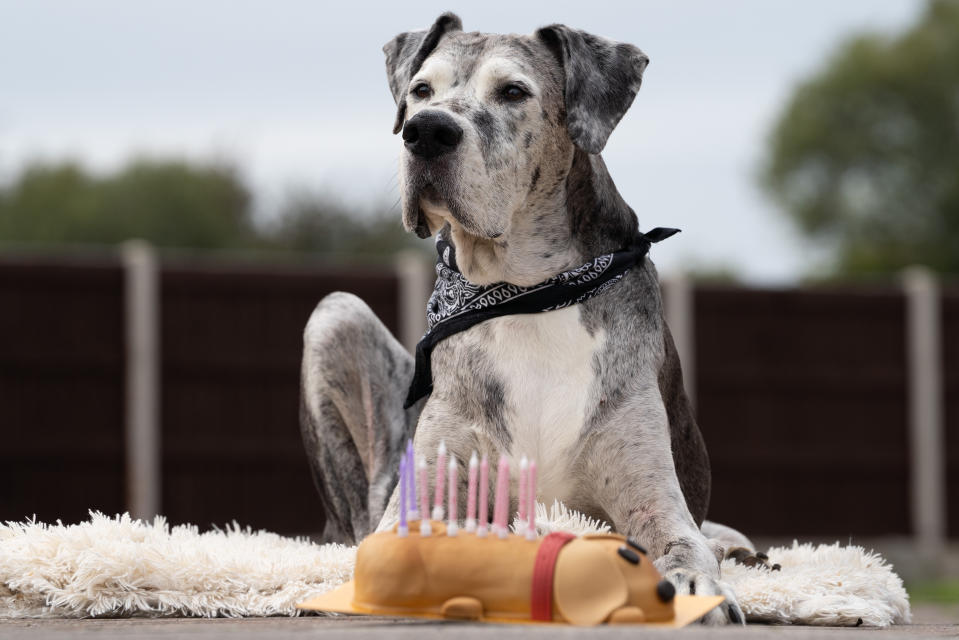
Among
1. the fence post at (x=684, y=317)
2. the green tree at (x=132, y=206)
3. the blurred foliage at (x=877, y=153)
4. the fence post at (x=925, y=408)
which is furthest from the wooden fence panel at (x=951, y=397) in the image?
the green tree at (x=132, y=206)

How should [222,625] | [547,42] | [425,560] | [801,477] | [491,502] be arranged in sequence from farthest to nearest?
[801,477], [547,42], [491,502], [222,625], [425,560]

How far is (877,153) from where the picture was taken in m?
41.4

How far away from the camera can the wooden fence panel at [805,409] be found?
15156mm

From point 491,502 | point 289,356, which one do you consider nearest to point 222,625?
point 491,502

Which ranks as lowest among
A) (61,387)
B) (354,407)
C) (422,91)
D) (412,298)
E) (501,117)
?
(354,407)

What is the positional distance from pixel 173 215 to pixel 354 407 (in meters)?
38.5

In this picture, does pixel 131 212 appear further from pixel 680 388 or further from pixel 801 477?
pixel 680 388

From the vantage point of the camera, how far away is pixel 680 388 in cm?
434

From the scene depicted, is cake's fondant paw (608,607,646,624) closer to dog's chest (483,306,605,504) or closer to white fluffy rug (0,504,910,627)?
white fluffy rug (0,504,910,627)

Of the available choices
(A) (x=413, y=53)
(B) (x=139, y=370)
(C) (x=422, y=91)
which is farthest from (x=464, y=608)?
(B) (x=139, y=370)

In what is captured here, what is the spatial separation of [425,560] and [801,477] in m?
13.1

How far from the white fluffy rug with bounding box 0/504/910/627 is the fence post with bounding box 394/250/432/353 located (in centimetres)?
984

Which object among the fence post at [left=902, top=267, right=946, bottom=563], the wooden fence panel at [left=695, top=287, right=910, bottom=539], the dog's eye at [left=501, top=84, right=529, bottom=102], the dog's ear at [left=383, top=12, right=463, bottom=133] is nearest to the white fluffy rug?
the dog's eye at [left=501, top=84, right=529, bottom=102]

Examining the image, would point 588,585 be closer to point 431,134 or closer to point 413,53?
point 431,134
